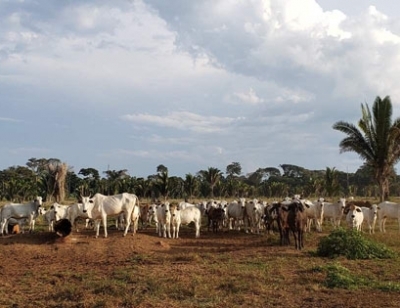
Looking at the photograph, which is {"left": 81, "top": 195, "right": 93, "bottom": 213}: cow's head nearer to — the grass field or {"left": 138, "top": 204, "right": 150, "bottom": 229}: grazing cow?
the grass field

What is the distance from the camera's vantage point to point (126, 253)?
17719mm

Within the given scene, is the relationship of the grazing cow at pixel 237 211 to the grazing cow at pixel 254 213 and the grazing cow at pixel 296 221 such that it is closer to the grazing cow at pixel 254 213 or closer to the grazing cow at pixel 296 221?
the grazing cow at pixel 254 213

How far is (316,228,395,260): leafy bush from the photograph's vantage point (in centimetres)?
1654

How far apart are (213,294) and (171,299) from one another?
1029 mm

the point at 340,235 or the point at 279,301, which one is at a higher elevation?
the point at 340,235

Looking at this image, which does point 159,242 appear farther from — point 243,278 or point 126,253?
point 243,278

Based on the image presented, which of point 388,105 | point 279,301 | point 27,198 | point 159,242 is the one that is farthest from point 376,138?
point 27,198

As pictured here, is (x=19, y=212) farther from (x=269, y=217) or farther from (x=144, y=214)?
(x=269, y=217)

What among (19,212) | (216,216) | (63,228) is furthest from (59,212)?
(216,216)

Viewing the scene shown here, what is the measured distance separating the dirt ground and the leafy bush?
795 millimetres

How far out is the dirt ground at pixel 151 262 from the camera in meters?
10.8

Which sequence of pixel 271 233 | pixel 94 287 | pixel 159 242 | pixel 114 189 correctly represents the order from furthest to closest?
pixel 114 189, pixel 271 233, pixel 159 242, pixel 94 287

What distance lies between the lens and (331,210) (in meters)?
26.5

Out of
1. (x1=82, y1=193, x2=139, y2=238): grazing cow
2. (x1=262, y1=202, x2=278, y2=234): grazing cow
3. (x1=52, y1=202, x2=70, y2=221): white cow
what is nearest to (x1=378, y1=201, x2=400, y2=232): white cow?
(x1=262, y1=202, x2=278, y2=234): grazing cow
